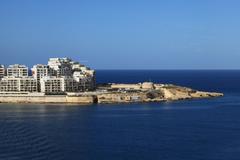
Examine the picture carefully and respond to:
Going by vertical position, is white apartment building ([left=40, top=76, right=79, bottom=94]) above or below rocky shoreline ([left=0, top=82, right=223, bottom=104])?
above

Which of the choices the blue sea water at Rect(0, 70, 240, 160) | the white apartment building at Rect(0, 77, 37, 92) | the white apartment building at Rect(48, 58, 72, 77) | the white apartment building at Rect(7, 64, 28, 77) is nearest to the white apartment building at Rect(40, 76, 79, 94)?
the white apartment building at Rect(0, 77, 37, 92)

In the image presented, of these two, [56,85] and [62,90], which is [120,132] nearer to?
[62,90]

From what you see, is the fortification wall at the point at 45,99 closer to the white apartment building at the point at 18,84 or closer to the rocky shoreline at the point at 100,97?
the rocky shoreline at the point at 100,97

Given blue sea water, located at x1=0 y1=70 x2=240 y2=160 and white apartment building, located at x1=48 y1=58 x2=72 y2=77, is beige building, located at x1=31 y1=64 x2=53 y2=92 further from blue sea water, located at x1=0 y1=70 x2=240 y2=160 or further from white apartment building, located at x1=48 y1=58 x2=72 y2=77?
blue sea water, located at x1=0 y1=70 x2=240 y2=160

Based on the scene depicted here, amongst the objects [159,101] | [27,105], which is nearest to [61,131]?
[27,105]

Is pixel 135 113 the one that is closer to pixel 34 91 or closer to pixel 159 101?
pixel 159 101

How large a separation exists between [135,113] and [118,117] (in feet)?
10.6

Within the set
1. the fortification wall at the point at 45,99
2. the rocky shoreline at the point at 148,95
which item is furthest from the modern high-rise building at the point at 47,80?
the rocky shoreline at the point at 148,95

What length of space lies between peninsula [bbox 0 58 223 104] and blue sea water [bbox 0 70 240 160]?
539cm

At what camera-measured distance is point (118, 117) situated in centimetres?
4084

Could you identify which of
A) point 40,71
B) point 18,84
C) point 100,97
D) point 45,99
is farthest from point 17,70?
point 100,97

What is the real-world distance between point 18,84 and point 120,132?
87.3ft

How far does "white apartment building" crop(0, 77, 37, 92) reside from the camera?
189 feet

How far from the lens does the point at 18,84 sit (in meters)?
57.8
